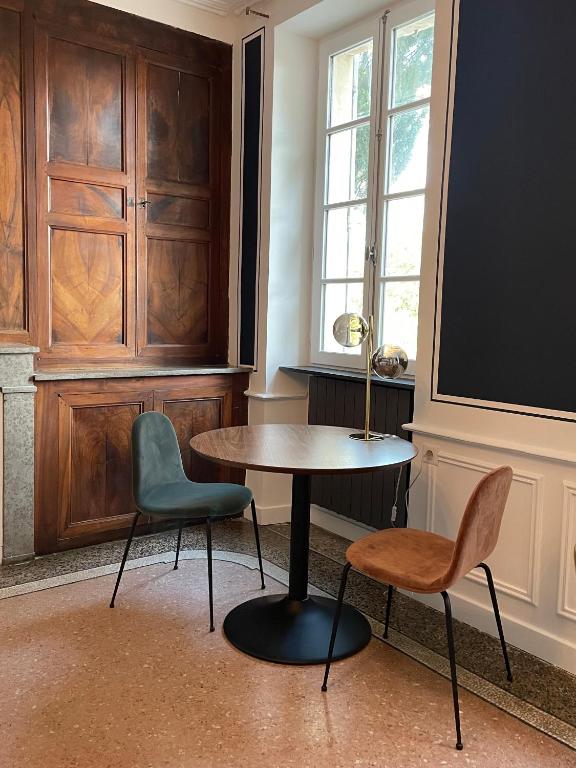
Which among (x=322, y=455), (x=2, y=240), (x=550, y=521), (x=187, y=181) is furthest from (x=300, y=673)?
(x=187, y=181)

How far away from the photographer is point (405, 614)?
2799mm

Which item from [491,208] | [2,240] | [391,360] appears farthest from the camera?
[2,240]

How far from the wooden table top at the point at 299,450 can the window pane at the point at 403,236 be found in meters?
0.98

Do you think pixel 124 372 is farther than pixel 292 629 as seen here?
Yes

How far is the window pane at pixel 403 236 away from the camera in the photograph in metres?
3.32

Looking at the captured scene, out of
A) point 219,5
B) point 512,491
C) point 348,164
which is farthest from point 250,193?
point 512,491

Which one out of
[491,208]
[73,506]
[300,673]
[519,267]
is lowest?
[300,673]

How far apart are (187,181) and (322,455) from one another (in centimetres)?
218

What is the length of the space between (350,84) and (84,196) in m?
1.58

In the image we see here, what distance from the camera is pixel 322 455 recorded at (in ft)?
7.95

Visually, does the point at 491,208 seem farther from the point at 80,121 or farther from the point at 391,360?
the point at 80,121

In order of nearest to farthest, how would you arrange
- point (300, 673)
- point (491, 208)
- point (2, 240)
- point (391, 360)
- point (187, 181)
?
1. point (300, 673)
2. point (491, 208)
3. point (391, 360)
4. point (2, 240)
5. point (187, 181)

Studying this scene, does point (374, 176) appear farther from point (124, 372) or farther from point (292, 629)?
point (292, 629)

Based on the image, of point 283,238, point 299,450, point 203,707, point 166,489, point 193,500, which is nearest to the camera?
point 203,707
